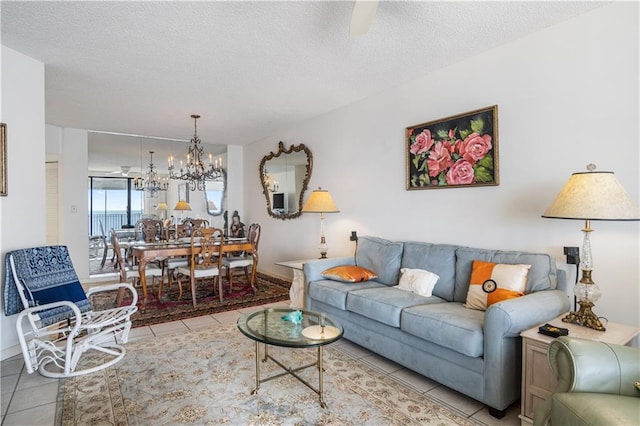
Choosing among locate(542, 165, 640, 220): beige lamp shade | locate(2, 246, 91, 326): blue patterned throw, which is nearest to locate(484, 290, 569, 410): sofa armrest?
locate(542, 165, 640, 220): beige lamp shade

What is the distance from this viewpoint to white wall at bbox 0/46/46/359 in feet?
9.30

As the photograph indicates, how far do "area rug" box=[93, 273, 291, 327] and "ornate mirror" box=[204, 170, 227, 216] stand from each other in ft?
6.13

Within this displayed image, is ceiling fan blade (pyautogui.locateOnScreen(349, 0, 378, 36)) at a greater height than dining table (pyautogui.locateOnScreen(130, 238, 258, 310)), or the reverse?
ceiling fan blade (pyautogui.locateOnScreen(349, 0, 378, 36))

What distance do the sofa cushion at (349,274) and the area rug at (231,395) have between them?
66 centimetres

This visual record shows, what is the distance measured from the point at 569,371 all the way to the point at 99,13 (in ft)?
10.9

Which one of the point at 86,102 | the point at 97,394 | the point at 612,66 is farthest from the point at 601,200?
the point at 86,102

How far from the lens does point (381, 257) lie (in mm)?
3400

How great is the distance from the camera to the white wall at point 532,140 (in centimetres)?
222

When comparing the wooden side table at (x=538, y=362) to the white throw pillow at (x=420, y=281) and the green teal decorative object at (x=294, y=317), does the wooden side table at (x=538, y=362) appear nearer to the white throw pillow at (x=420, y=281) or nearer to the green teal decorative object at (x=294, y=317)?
the white throw pillow at (x=420, y=281)

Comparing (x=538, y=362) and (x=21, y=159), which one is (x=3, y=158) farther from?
(x=538, y=362)

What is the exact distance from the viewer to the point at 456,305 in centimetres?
255

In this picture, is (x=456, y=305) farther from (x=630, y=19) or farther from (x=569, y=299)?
(x=630, y=19)

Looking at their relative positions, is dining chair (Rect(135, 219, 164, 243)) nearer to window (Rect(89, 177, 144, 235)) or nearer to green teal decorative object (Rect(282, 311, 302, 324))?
window (Rect(89, 177, 144, 235))

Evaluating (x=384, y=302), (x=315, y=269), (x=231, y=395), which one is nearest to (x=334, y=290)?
(x=315, y=269)
